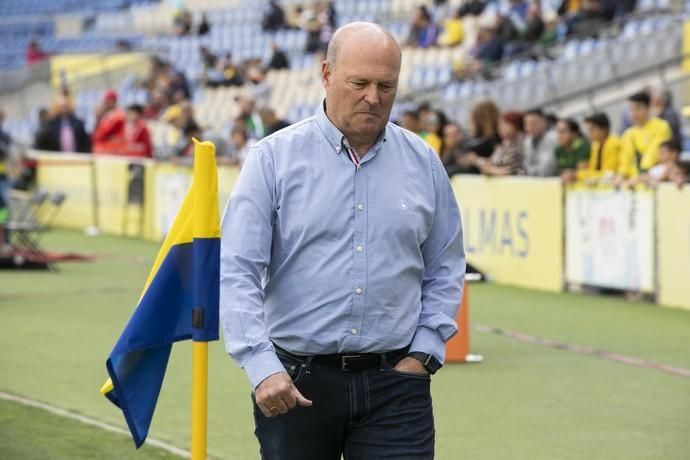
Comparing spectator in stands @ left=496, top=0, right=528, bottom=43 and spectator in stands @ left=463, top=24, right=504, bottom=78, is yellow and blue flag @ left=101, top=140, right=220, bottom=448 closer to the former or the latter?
spectator in stands @ left=463, top=24, right=504, bottom=78

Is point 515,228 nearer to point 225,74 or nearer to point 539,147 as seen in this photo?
point 539,147

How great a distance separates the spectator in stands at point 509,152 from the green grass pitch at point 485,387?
64.5 inches

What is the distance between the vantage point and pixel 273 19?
112ft

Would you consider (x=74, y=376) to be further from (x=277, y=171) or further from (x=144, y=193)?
(x=144, y=193)

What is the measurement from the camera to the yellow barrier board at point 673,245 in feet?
44.7

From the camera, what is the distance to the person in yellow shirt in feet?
48.1

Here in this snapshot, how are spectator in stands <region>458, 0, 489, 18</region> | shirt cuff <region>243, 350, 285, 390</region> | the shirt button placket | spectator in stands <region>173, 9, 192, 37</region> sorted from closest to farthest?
shirt cuff <region>243, 350, 285, 390</region> → the shirt button placket → spectator in stands <region>458, 0, 489, 18</region> → spectator in stands <region>173, 9, 192, 37</region>

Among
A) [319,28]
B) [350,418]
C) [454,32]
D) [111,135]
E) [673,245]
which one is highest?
[319,28]

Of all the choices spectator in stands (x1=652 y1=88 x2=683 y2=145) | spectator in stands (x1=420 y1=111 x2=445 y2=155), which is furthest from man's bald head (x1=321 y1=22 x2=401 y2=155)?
spectator in stands (x1=420 y1=111 x2=445 y2=155)

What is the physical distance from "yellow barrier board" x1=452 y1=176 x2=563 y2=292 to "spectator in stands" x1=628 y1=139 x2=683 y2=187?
4.42 ft

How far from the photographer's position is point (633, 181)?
14.2 metres

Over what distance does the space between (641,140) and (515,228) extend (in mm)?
1799

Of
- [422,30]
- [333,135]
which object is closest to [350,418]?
[333,135]

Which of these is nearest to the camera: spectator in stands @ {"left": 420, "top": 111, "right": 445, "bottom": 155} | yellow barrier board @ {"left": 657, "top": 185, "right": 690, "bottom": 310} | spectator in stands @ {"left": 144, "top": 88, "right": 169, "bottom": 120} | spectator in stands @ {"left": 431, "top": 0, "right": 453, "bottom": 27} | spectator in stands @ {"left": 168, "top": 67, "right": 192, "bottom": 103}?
yellow barrier board @ {"left": 657, "top": 185, "right": 690, "bottom": 310}
